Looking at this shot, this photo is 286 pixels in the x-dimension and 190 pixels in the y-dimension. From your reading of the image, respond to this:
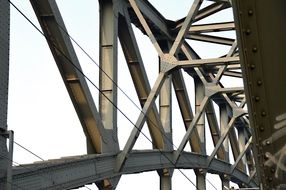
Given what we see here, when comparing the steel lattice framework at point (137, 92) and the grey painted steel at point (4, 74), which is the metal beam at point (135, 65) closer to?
the steel lattice framework at point (137, 92)

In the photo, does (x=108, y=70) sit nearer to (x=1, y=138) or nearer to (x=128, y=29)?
(x=128, y=29)

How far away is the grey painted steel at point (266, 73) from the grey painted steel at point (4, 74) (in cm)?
757

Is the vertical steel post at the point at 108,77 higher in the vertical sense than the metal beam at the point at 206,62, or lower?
lower

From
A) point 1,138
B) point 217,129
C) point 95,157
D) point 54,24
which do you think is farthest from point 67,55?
point 217,129

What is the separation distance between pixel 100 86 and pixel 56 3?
5.05 m

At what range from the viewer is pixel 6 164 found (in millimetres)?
10406

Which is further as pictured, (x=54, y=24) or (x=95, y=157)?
(x=95, y=157)

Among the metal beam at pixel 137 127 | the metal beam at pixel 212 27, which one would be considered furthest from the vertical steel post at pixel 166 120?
the metal beam at pixel 137 127

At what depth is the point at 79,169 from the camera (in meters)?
15.3

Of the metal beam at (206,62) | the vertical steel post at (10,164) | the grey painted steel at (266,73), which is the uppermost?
the metal beam at (206,62)

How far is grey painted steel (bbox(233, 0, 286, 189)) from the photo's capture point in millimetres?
3400

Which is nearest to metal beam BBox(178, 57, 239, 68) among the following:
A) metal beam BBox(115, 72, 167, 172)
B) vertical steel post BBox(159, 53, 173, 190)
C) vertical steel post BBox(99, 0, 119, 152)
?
metal beam BBox(115, 72, 167, 172)

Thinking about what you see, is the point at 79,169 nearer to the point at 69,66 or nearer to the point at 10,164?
the point at 69,66

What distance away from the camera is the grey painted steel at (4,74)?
408 inches
